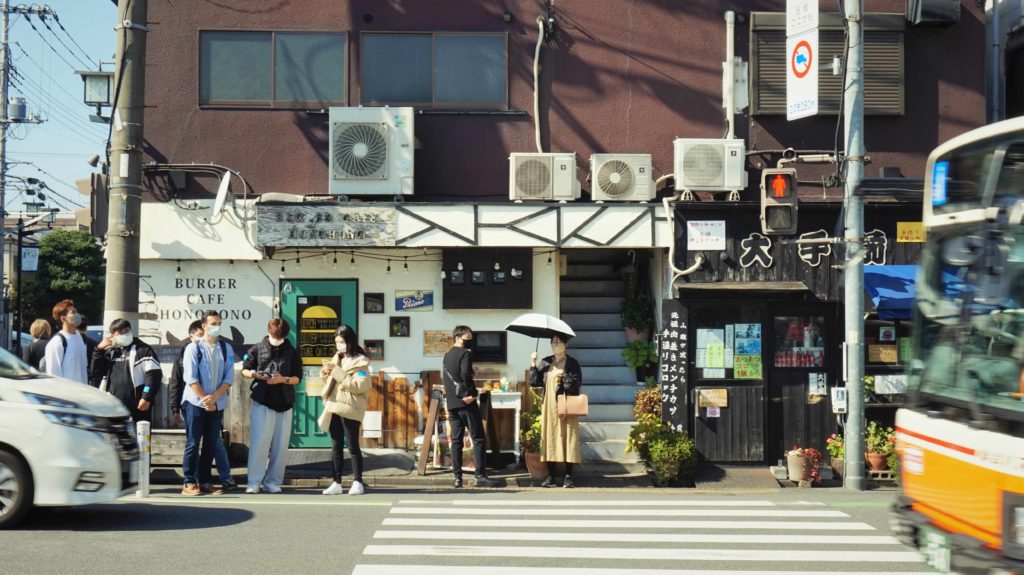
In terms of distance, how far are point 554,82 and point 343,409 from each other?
6.69 meters

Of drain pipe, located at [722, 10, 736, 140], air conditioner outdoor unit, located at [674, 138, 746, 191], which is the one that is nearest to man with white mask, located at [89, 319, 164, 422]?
air conditioner outdoor unit, located at [674, 138, 746, 191]

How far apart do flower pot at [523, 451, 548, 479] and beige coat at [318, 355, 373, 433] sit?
8.79ft

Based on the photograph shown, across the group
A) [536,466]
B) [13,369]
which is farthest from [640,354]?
[13,369]

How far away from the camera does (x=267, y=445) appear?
41.5 ft


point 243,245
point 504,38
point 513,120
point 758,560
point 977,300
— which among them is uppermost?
point 504,38

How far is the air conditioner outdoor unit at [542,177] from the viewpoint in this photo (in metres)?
15.7

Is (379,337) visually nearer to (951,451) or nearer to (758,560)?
(758,560)

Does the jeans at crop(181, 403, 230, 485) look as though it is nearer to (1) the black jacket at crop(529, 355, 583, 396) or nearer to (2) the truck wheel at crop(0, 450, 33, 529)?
(2) the truck wheel at crop(0, 450, 33, 529)

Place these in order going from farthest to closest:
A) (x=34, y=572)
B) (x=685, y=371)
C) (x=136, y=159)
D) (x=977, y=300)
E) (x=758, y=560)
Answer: (x=685, y=371)
(x=136, y=159)
(x=758, y=560)
(x=34, y=572)
(x=977, y=300)

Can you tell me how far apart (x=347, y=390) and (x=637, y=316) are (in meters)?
6.13

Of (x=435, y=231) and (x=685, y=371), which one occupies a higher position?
(x=435, y=231)

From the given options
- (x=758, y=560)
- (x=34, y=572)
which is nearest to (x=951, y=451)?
(x=758, y=560)

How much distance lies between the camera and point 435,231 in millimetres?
15625

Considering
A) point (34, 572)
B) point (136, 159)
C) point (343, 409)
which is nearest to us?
point (34, 572)
